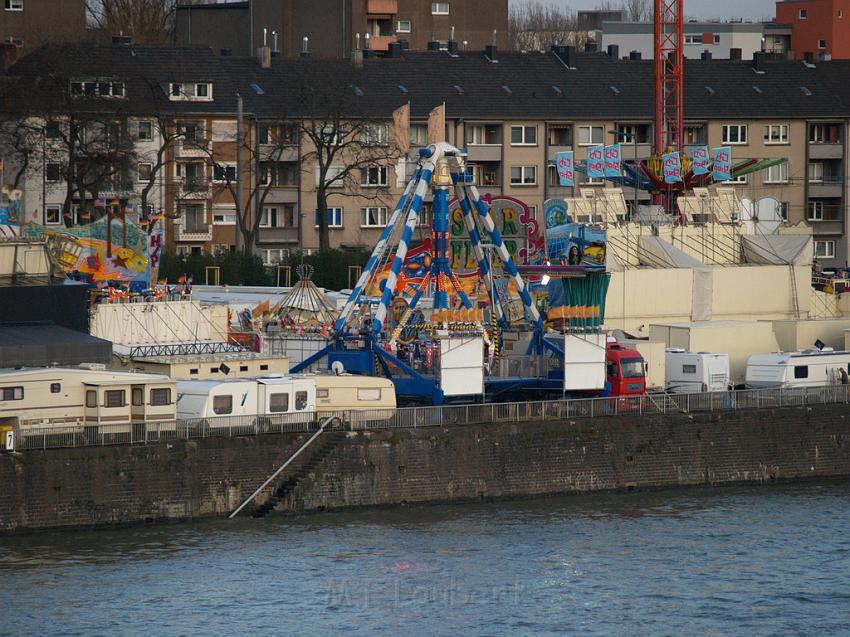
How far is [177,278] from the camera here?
10119cm

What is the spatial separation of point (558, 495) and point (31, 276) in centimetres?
1873

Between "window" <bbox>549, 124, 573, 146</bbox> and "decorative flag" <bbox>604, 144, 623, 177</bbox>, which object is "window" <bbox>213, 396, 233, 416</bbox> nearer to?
"decorative flag" <bbox>604, 144, 623, 177</bbox>

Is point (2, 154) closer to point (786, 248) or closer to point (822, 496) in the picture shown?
point (786, 248)

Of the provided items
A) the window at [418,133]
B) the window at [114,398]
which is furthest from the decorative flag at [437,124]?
the window at [418,133]

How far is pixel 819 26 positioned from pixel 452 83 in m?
69.4

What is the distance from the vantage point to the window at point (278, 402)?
6412 cm

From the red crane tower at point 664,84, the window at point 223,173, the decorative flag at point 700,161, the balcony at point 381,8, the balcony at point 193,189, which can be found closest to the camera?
the decorative flag at point 700,161

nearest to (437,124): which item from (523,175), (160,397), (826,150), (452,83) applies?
(160,397)

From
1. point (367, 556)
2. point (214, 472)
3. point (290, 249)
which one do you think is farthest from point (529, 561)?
point (290, 249)

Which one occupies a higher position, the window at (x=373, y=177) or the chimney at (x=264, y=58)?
the chimney at (x=264, y=58)

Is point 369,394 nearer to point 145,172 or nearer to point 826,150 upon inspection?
point 145,172

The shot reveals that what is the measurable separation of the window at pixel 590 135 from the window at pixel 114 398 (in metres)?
66.6

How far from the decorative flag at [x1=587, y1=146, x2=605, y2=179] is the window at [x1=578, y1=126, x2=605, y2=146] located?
27739 mm

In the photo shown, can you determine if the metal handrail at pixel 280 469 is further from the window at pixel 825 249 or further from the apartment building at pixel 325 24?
the apartment building at pixel 325 24
